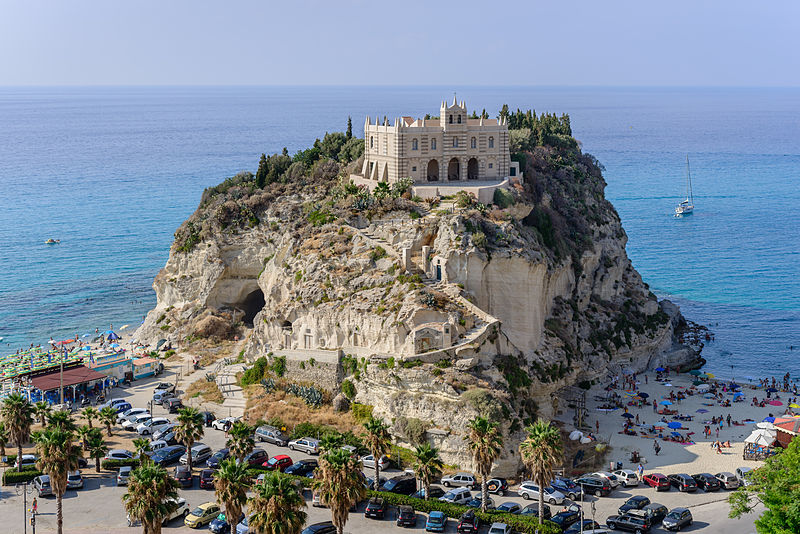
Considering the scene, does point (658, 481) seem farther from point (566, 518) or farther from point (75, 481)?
point (75, 481)

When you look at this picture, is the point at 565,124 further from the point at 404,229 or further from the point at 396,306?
the point at 396,306

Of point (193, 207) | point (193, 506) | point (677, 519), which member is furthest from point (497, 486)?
point (193, 207)

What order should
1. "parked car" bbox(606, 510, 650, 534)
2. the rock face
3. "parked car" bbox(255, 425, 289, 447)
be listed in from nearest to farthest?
"parked car" bbox(606, 510, 650, 534)
"parked car" bbox(255, 425, 289, 447)
the rock face

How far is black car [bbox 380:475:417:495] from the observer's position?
4934 centimetres

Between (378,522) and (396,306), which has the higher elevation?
(396,306)

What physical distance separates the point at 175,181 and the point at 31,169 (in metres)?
41.3

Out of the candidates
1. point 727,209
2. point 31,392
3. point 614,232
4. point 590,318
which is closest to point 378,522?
point 31,392

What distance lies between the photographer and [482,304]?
64562mm

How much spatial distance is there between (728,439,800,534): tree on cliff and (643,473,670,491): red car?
5605 mm

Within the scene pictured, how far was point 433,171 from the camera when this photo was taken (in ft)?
251

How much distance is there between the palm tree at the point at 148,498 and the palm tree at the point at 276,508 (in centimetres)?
415

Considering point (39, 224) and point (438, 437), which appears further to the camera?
point (39, 224)

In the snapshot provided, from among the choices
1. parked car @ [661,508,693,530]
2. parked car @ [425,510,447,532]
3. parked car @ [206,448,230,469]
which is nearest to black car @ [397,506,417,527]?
parked car @ [425,510,447,532]

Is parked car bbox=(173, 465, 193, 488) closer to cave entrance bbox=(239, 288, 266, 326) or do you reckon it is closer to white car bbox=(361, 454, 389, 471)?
white car bbox=(361, 454, 389, 471)
